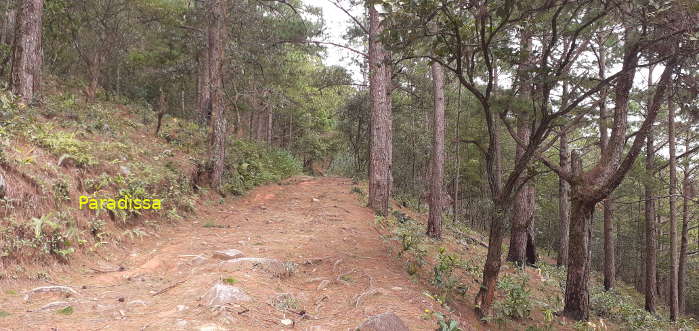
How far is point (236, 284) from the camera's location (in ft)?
14.6

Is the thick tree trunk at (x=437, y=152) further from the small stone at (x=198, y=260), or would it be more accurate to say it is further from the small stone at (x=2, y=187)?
the small stone at (x=2, y=187)

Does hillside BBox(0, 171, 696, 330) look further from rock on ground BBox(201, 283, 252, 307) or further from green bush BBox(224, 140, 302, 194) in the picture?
green bush BBox(224, 140, 302, 194)

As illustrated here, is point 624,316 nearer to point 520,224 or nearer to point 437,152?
point 520,224

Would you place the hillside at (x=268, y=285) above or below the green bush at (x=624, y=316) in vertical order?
above

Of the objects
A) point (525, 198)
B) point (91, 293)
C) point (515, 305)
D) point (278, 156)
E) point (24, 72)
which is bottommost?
point (515, 305)

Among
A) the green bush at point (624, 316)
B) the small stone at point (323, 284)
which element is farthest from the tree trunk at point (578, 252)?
the small stone at point (323, 284)

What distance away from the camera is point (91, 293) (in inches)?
167

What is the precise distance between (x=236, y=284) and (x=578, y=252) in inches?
223

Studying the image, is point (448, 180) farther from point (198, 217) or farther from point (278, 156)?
point (198, 217)

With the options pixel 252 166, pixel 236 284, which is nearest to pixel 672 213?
pixel 236 284

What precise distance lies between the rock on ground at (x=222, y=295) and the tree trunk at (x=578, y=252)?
542cm

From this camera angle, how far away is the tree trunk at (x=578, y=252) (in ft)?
20.7

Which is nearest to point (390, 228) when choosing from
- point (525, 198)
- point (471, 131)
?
point (525, 198)

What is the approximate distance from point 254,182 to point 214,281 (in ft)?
30.6
